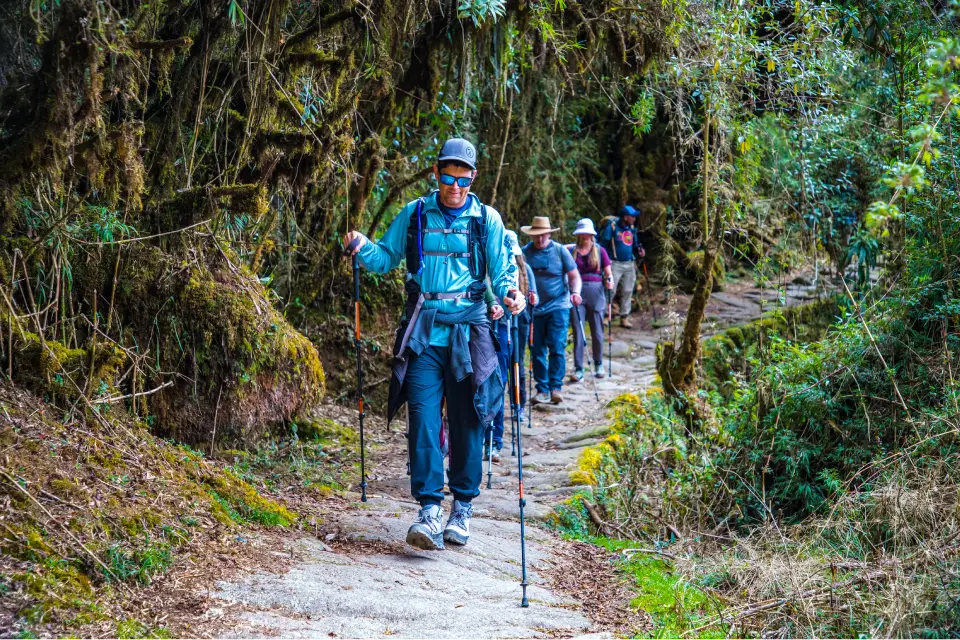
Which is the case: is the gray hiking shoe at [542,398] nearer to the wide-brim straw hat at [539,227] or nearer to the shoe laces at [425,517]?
the wide-brim straw hat at [539,227]

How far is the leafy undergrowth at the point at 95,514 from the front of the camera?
3533 millimetres

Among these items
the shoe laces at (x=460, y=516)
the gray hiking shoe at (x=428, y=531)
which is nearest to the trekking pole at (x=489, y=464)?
the shoe laces at (x=460, y=516)

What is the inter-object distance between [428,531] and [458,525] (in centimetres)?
41

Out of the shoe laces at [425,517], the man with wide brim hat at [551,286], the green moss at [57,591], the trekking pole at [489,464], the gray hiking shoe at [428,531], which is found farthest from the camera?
the man with wide brim hat at [551,286]

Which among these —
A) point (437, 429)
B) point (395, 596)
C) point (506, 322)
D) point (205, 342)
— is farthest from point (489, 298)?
point (205, 342)

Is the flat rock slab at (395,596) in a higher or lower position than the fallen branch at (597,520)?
higher

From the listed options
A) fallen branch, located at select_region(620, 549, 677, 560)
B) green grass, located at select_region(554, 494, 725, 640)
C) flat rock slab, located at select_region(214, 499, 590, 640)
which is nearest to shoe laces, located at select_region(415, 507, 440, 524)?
flat rock slab, located at select_region(214, 499, 590, 640)

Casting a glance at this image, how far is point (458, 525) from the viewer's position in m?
5.65

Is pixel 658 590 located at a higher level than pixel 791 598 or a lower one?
lower

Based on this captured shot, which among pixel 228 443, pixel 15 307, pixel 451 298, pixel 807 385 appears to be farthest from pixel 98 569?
pixel 807 385

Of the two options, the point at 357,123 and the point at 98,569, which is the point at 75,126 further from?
the point at 357,123

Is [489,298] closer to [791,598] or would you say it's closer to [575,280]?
[791,598]

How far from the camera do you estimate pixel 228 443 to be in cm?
696

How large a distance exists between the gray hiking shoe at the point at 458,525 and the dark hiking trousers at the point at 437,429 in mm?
83
